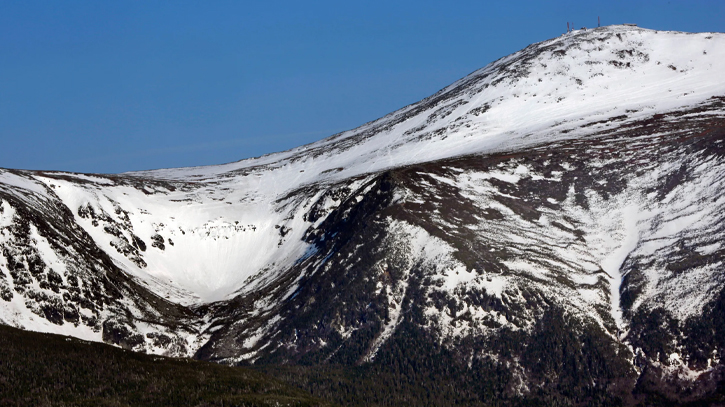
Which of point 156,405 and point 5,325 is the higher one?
point 5,325

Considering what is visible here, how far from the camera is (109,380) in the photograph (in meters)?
141

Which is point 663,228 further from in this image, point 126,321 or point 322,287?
point 126,321

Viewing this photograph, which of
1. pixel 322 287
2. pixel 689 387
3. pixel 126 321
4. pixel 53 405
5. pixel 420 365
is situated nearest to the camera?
pixel 53 405

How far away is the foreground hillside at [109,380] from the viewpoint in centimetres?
13425

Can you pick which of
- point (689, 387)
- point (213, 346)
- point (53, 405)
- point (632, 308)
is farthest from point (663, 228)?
point (53, 405)

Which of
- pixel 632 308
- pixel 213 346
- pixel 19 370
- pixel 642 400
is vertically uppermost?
pixel 19 370

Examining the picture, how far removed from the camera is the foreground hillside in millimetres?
134250

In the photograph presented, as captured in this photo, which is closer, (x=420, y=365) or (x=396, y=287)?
(x=420, y=365)

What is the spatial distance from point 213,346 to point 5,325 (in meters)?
43.2

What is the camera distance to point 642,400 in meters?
156

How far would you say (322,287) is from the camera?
193875 mm

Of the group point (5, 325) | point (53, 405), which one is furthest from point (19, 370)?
point (5, 325)

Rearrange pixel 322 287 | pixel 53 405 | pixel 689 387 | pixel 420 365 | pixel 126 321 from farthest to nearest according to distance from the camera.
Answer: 1. pixel 322 287
2. pixel 126 321
3. pixel 420 365
4. pixel 689 387
5. pixel 53 405

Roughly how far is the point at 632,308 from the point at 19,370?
115 meters
